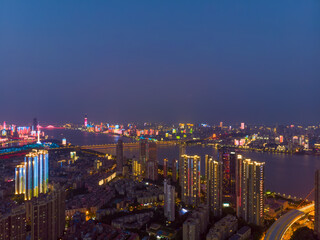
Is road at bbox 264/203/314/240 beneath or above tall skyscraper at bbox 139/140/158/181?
beneath

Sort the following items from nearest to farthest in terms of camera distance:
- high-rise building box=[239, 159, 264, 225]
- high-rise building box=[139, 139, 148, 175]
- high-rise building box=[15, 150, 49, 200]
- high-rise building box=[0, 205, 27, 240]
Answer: high-rise building box=[0, 205, 27, 240]
high-rise building box=[239, 159, 264, 225]
high-rise building box=[15, 150, 49, 200]
high-rise building box=[139, 139, 148, 175]

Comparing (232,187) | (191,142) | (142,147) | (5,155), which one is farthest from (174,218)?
(191,142)

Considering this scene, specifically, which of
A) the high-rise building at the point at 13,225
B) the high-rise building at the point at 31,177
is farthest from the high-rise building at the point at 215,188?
the high-rise building at the point at 31,177

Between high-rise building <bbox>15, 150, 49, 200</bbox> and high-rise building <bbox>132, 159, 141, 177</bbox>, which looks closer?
high-rise building <bbox>15, 150, 49, 200</bbox>

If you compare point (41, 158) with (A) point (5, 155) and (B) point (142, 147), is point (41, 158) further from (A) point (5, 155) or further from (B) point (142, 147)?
(A) point (5, 155)

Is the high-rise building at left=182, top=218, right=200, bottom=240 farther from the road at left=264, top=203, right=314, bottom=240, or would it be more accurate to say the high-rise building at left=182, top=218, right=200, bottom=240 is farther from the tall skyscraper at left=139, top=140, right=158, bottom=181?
the tall skyscraper at left=139, top=140, right=158, bottom=181

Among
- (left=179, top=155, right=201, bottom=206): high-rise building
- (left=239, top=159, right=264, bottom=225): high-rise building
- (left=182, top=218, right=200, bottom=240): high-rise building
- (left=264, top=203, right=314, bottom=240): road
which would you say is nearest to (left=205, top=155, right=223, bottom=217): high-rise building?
(left=179, top=155, right=201, bottom=206): high-rise building
